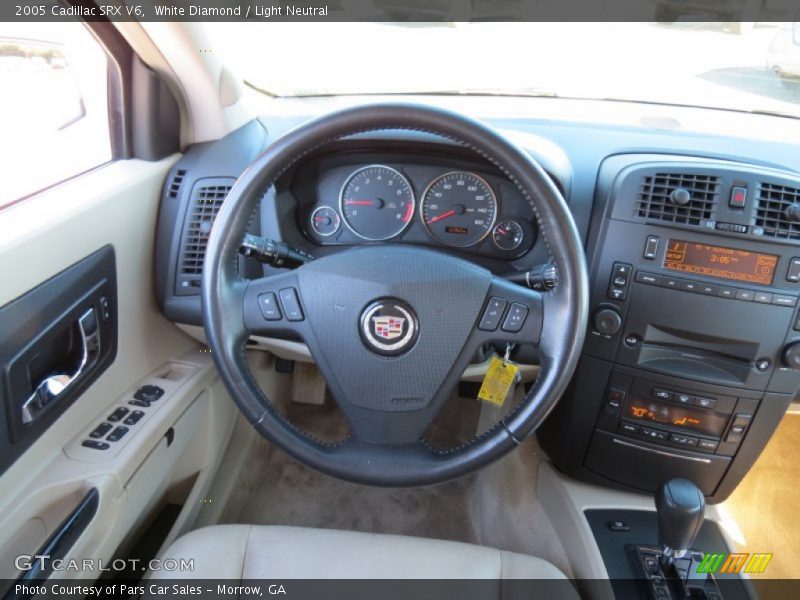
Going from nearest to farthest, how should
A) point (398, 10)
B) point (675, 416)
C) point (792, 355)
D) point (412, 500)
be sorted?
point (792, 355), point (675, 416), point (412, 500), point (398, 10)

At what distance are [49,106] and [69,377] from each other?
2.13ft

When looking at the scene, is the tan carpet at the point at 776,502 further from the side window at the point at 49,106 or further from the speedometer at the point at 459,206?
the side window at the point at 49,106

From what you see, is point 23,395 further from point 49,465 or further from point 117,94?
point 117,94

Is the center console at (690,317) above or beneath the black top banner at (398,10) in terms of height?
beneath

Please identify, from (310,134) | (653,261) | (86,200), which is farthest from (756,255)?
(86,200)

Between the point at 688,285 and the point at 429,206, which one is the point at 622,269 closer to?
the point at 688,285

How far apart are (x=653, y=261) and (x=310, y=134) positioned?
822 millimetres

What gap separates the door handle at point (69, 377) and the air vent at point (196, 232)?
0.89 feet

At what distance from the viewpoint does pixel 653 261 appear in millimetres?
1445

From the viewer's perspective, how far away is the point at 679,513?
133cm

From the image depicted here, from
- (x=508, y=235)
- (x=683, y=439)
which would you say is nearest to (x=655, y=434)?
(x=683, y=439)

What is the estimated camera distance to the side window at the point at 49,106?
1331 mm

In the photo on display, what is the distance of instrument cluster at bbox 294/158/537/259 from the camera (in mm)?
1569

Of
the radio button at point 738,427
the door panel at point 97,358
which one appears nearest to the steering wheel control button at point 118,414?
the door panel at point 97,358
